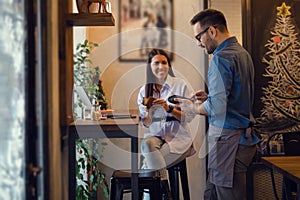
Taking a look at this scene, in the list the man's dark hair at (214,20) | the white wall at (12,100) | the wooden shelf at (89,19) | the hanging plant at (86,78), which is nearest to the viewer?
the white wall at (12,100)

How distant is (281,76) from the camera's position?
3572mm

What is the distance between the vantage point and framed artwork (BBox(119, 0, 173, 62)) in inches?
148

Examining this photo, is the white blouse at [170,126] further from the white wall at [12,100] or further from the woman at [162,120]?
the white wall at [12,100]

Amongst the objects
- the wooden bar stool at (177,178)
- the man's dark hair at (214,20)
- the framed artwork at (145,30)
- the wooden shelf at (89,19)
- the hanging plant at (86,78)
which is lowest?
the wooden bar stool at (177,178)

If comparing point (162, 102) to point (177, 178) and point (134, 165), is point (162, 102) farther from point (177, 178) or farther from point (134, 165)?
point (134, 165)

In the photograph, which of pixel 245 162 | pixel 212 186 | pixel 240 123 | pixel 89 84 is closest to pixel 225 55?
pixel 240 123

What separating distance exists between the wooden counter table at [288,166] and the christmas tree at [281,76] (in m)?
1.16

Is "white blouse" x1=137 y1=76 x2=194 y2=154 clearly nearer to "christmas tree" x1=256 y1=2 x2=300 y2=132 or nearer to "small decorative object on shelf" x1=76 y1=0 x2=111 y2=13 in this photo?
"christmas tree" x1=256 y1=2 x2=300 y2=132

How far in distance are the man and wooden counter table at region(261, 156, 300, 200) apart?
0.47 ft

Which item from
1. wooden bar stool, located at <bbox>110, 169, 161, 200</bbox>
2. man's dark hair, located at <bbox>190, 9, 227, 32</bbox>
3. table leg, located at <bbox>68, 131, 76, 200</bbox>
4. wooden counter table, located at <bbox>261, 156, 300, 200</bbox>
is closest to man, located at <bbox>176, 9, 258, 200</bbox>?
man's dark hair, located at <bbox>190, 9, 227, 32</bbox>

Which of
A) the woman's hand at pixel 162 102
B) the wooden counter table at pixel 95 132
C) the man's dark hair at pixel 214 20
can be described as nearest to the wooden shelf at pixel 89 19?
the wooden counter table at pixel 95 132

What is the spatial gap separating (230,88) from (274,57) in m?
1.49

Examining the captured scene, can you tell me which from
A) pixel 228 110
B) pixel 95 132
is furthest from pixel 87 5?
pixel 228 110

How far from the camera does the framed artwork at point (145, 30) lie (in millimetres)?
3752
